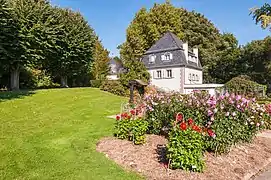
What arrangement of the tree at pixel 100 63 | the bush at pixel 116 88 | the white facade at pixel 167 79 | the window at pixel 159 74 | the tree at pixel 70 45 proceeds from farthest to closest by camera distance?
1. the window at pixel 159 74
2. the tree at pixel 100 63
3. the white facade at pixel 167 79
4. the tree at pixel 70 45
5. the bush at pixel 116 88

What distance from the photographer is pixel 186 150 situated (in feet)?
16.4

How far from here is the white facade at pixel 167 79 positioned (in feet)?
102

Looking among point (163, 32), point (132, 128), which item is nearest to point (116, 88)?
point (132, 128)

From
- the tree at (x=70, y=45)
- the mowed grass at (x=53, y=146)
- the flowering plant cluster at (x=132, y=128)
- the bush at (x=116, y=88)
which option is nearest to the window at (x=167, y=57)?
the tree at (x=70, y=45)

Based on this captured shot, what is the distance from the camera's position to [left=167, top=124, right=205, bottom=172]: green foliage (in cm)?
498

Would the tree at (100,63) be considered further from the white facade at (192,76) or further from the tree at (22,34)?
the tree at (22,34)

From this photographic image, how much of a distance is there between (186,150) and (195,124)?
4.29ft

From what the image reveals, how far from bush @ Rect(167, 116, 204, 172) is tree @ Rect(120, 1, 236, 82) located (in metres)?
29.4

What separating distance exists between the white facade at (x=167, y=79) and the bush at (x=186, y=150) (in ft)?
82.7

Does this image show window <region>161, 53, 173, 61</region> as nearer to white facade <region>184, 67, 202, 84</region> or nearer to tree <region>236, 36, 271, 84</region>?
white facade <region>184, 67, 202, 84</region>

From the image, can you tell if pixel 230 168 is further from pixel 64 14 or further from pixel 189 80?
pixel 189 80

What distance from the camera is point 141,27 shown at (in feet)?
129

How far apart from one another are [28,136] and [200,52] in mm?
36953

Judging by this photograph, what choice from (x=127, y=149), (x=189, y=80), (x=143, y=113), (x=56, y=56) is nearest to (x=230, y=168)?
(x=127, y=149)
